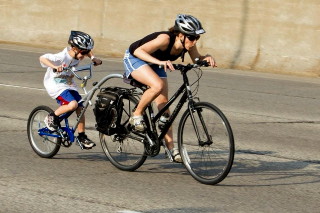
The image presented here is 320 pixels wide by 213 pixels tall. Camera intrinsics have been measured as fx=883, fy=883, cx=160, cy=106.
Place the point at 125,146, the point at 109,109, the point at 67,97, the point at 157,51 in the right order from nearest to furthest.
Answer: the point at 157,51, the point at 109,109, the point at 125,146, the point at 67,97

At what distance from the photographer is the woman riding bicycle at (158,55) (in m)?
8.03

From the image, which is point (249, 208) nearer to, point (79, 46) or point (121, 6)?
point (79, 46)

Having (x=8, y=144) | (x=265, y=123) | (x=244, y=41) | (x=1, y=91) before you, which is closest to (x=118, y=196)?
(x=8, y=144)

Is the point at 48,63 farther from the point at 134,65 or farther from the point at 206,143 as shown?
the point at 206,143

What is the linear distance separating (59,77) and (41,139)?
75cm

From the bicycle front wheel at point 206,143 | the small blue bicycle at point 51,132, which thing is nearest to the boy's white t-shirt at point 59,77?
the small blue bicycle at point 51,132

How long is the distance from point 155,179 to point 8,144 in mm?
2234

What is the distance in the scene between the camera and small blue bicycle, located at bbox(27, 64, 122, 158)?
8.95m

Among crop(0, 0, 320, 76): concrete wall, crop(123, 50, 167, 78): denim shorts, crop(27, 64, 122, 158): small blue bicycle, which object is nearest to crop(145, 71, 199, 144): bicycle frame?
crop(123, 50, 167, 78): denim shorts

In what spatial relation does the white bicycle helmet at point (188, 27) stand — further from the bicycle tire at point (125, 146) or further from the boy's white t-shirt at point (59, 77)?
the boy's white t-shirt at point (59, 77)

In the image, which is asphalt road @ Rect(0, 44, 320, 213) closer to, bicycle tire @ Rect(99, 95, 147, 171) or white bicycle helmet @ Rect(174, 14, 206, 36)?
bicycle tire @ Rect(99, 95, 147, 171)

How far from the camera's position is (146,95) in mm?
8242

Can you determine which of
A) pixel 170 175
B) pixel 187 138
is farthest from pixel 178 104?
pixel 170 175

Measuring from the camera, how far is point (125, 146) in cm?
881
